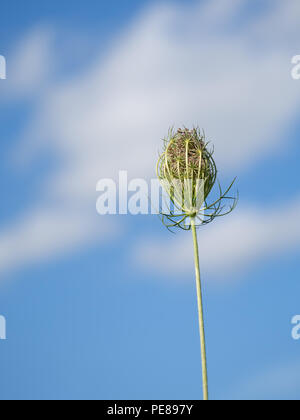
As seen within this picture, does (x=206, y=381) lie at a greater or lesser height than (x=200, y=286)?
lesser

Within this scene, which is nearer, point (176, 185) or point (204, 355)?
point (204, 355)
